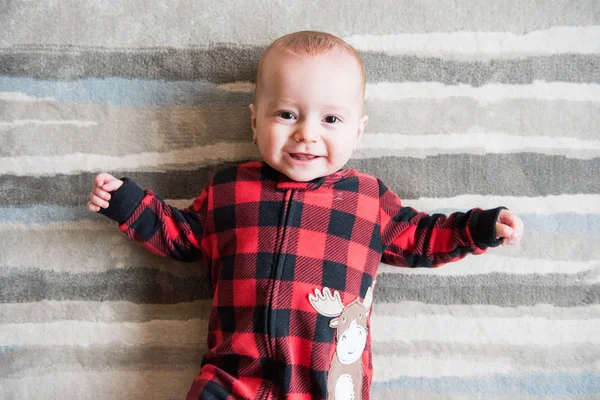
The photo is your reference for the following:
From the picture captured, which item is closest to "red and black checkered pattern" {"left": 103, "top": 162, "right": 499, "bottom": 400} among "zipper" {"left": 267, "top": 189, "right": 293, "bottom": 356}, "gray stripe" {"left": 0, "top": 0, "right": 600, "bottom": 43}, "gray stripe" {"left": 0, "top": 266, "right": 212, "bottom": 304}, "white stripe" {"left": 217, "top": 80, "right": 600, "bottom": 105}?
"zipper" {"left": 267, "top": 189, "right": 293, "bottom": 356}

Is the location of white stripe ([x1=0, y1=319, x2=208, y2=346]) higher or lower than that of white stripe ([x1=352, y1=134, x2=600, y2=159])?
lower

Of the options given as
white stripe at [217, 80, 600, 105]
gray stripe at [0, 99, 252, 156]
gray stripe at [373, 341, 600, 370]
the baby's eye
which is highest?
white stripe at [217, 80, 600, 105]

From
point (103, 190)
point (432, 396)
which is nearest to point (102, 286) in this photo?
point (103, 190)

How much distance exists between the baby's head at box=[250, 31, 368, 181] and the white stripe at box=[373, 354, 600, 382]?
18.7 inches

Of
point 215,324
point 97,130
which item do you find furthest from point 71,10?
point 215,324

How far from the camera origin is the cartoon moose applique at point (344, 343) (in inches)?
37.3

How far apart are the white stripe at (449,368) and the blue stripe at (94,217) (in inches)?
11.9

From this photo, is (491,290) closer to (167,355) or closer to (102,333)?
(167,355)

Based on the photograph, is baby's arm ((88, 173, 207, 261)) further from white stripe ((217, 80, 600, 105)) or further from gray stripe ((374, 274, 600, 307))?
gray stripe ((374, 274, 600, 307))

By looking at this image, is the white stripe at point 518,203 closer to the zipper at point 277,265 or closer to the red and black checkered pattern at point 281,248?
the red and black checkered pattern at point 281,248

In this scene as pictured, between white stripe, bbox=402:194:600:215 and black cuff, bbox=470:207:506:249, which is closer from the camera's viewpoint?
black cuff, bbox=470:207:506:249

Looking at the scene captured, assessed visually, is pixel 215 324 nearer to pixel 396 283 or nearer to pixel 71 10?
pixel 396 283

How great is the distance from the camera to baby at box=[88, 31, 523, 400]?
3.06ft

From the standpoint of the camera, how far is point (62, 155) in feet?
3.71
